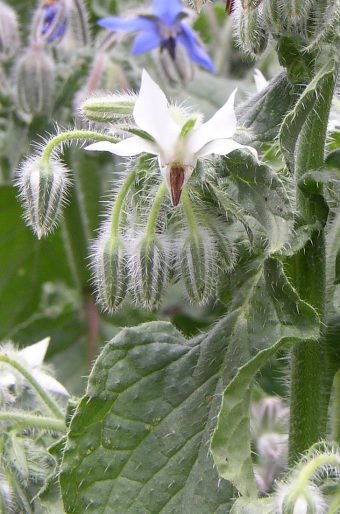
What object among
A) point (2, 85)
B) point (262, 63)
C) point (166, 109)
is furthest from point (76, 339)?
point (166, 109)

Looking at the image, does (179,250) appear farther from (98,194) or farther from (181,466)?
Result: (98,194)

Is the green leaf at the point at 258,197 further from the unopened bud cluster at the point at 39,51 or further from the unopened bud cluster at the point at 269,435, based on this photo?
the unopened bud cluster at the point at 39,51

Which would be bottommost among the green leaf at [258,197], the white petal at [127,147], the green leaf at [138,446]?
the green leaf at [138,446]

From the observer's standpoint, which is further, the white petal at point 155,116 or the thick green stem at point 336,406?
the thick green stem at point 336,406

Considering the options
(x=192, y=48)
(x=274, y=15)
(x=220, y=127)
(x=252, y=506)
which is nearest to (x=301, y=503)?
(x=252, y=506)

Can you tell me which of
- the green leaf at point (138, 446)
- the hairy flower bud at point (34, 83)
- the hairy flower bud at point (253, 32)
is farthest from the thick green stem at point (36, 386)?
the hairy flower bud at point (34, 83)

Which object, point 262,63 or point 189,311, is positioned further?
point 262,63

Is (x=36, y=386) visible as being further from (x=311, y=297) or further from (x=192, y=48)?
(x=192, y=48)
